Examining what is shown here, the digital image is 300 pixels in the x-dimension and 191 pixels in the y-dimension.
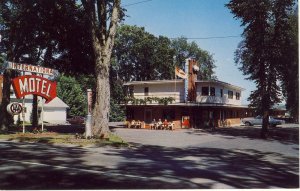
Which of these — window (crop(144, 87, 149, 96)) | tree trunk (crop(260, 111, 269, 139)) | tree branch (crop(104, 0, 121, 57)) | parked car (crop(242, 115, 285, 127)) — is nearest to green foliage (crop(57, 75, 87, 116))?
window (crop(144, 87, 149, 96))

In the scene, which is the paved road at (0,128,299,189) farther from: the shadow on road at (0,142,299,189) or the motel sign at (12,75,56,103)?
the motel sign at (12,75,56,103)

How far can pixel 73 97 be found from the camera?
69750 millimetres

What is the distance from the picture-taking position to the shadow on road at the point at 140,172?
31.3ft

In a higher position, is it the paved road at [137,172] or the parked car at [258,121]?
the parked car at [258,121]

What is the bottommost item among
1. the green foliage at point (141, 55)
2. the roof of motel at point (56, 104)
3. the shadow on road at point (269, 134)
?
the shadow on road at point (269, 134)

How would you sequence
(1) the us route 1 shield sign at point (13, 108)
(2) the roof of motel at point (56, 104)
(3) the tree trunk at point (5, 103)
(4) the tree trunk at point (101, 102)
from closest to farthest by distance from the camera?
(4) the tree trunk at point (101, 102), (1) the us route 1 shield sign at point (13, 108), (3) the tree trunk at point (5, 103), (2) the roof of motel at point (56, 104)

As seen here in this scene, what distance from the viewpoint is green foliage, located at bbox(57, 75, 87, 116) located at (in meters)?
69.2

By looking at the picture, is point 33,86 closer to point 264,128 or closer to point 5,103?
point 5,103

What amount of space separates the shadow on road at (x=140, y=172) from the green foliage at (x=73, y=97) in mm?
54502

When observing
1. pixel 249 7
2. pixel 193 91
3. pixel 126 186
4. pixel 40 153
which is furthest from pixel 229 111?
pixel 126 186

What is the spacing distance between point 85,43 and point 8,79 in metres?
8.56

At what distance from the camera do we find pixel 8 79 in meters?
34.1

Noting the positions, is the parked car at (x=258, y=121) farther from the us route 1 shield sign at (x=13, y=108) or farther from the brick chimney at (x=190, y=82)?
the us route 1 shield sign at (x=13, y=108)

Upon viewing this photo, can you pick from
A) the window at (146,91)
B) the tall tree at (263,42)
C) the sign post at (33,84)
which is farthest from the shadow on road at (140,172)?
the window at (146,91)
